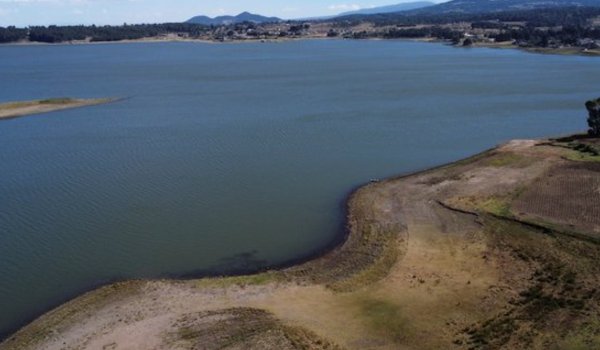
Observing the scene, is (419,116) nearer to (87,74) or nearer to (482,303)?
(482,303)

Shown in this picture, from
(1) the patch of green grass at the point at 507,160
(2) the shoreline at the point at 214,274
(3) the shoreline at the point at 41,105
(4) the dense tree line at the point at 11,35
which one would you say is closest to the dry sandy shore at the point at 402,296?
(2) the shoreline at the point at 214,274

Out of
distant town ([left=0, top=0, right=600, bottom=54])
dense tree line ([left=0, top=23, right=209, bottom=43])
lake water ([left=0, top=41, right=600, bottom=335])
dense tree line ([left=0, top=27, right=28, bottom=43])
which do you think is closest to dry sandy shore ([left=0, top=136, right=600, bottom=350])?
lake water ([left=0, top=41, right=600, bottom=335])

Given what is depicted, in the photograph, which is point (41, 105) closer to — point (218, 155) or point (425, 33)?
point (218, 155)

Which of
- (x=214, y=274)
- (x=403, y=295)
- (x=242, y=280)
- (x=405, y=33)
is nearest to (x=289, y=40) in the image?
(x=405, y=33)

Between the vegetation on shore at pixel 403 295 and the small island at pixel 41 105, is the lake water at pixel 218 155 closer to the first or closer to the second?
the vegetation on shore at pixel 403 295

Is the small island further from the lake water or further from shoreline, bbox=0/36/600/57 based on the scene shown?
shoreline, bbox=0/36/600/57

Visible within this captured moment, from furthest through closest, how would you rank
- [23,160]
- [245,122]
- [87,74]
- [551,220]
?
[87,74], [245,122], [23,160], [551,220]

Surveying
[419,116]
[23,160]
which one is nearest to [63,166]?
[23,160]

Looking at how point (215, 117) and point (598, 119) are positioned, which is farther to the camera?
point (215, 117)
